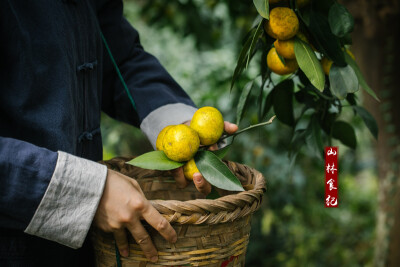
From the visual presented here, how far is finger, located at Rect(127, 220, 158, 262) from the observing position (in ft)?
2.24

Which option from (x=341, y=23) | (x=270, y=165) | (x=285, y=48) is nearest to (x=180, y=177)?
(x=285, y=48)

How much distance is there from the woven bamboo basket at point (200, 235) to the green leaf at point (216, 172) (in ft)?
0.11

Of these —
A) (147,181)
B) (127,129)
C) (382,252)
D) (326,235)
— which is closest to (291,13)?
(147,181)

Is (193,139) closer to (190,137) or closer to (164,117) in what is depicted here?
(190,137)

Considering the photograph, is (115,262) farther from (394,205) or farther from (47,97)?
(394,205)

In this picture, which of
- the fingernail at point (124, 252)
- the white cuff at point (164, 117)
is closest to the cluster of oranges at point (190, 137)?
the white cuff at point (164, 117)

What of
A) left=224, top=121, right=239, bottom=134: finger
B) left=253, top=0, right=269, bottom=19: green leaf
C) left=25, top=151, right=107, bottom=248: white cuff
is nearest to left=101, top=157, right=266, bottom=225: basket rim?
left=25, top=151, right=107, bottom=248: white cuff

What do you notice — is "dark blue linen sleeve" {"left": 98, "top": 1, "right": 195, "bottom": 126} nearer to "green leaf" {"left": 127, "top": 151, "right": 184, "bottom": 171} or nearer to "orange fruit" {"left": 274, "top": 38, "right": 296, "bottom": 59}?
"green leaf" {"left": 127, "top": 151, "right": 184, "bottom": 171}

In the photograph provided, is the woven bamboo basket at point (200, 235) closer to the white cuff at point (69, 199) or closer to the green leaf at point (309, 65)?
the white cuff at point (69, 199)

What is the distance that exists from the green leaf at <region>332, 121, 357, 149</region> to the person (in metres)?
0.31

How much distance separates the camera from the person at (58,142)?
0.65 m

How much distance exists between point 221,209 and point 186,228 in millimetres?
68

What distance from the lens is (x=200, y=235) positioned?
Answer: 736 mm

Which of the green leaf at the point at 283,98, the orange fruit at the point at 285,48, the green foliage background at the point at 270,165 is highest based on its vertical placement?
the orange fruit at the point at 285,48
